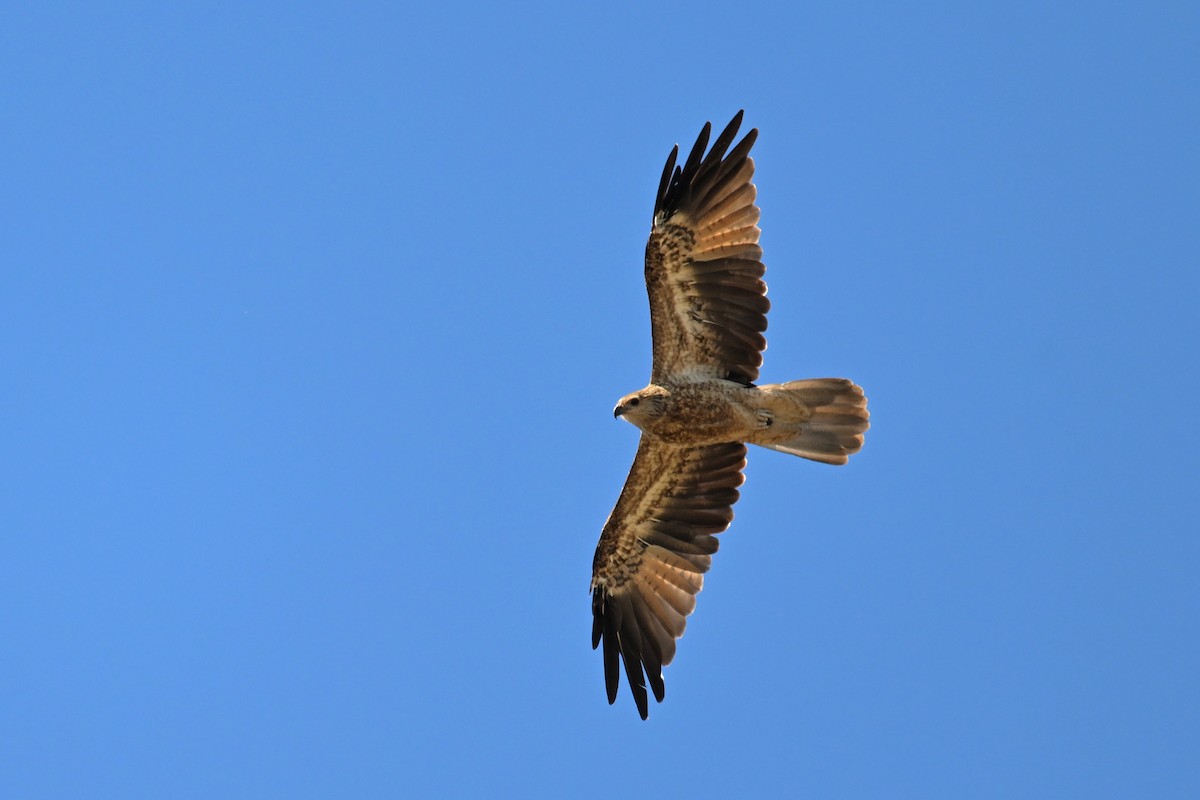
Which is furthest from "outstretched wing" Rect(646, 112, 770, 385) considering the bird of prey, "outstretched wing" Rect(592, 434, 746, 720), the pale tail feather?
"outstretched wing" Rect(592, 434, 746, 720)

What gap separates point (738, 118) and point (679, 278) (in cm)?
138

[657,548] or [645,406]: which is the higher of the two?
[645,406]

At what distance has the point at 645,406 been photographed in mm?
12508

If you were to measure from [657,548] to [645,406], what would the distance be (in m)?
1.58

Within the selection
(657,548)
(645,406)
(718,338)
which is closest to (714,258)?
(718,338)

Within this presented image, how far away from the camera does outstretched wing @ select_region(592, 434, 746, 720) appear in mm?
13117

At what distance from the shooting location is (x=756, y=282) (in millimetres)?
12367

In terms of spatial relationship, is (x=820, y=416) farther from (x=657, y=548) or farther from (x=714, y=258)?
(x=657, y=548)

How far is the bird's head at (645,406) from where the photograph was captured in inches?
492

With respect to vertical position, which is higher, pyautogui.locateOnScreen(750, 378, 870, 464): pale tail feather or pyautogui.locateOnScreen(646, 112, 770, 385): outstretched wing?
pyautogui.locateOnScreen(646, 112, 770, 385): outstretched wing

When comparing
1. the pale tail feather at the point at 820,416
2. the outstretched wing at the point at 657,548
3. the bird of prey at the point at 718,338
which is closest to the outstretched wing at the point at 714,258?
the bird of prey at the point at 718,338

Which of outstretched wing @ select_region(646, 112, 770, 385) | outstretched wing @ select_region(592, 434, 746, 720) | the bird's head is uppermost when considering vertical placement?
outstretched wing @ select_region(646, 112, 770, 385)

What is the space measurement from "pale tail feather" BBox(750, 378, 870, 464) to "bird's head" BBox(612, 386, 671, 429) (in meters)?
0.83

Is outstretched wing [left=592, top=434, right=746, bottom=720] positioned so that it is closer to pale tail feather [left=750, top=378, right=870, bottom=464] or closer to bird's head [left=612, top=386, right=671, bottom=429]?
bird's head [left=612, top=386, right=671, bottom=429]
